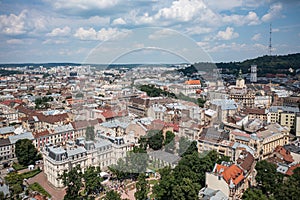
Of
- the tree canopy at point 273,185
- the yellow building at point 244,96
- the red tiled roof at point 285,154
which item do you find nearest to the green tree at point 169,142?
the tree canopy at point 273,185

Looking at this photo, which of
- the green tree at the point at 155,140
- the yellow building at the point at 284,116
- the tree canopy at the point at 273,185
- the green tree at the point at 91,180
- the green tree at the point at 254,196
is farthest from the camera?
the yellow building at the point at 284,116

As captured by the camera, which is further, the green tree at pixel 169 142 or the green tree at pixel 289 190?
the green tree at pixel 169 142

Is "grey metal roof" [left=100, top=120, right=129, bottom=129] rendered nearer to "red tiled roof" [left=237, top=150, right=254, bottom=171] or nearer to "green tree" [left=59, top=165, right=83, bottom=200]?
"green tree" [left=59, top=165, right=83, bottom=200]

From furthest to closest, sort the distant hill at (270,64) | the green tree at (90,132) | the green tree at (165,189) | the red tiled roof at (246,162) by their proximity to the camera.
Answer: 1. the distant hill at (270,64)
2. the green tree at (90,132)
3. the red tiled roof at (246,162)
4. the green tree at (165,189)

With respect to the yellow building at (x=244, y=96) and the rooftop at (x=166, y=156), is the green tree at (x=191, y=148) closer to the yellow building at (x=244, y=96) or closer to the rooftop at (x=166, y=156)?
the rooftop at (x=166, y=156)

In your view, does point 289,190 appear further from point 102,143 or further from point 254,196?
point 102,143
